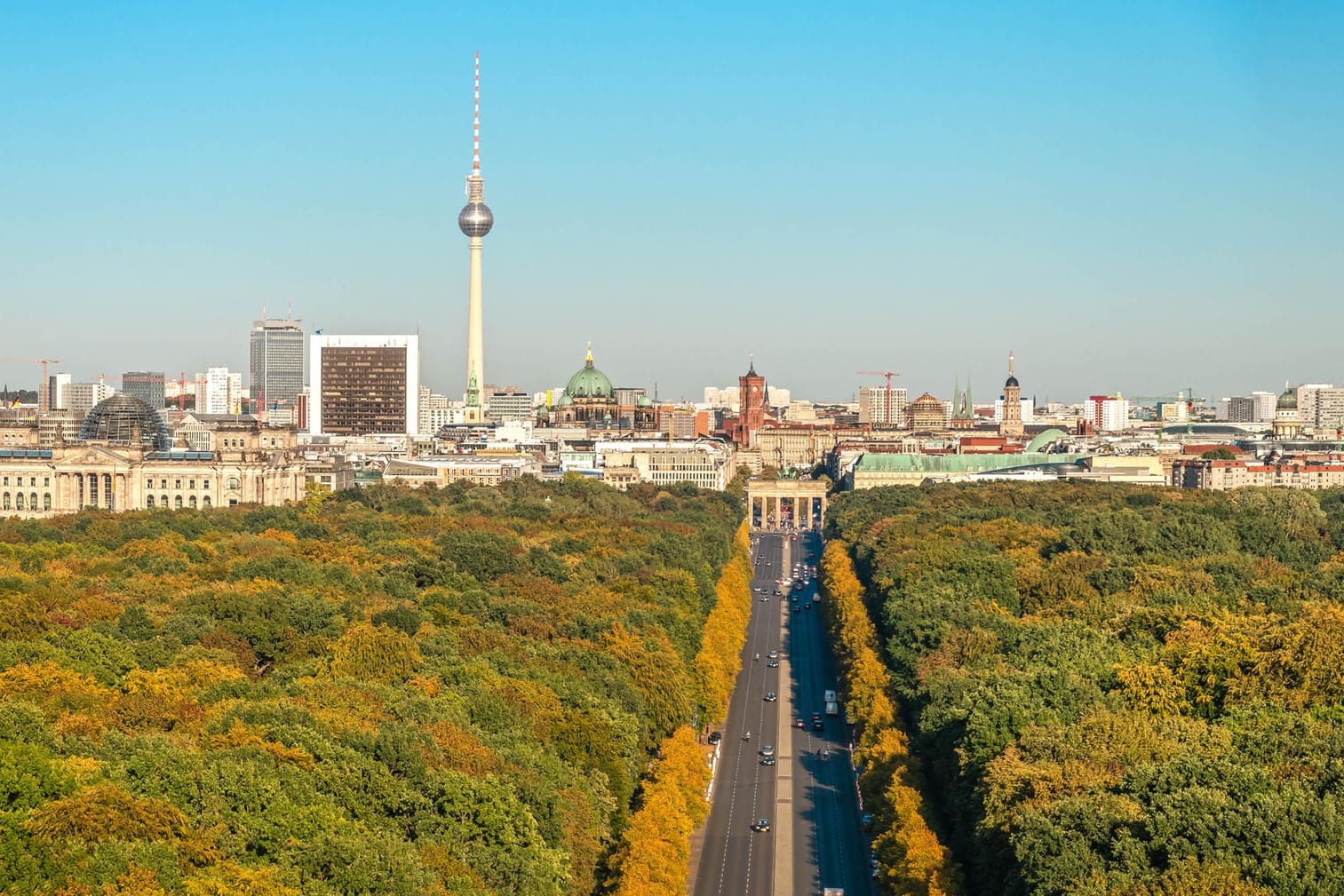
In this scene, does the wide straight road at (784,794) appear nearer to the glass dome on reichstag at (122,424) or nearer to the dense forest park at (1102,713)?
the dense forest park at (1102,713)

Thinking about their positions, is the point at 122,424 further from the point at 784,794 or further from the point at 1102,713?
the point at 1102,713

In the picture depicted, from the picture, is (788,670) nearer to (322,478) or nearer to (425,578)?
(425,578)

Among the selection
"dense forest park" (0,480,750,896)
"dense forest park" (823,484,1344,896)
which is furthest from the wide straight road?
"dense forest park" (0,480,750,896)

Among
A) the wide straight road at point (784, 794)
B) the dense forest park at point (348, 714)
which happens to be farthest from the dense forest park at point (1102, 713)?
the dense forest park at point (348, 714)

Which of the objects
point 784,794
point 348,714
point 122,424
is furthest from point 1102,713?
point 122,424

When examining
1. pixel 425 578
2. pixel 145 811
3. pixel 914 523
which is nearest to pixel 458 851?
pixel 145 811
